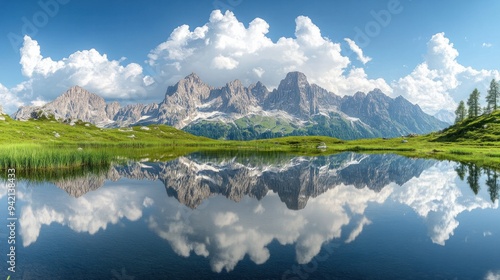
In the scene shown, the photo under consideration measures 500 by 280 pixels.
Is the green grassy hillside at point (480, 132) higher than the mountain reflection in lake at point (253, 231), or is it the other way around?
the green grassy hillside at point (480, 132)

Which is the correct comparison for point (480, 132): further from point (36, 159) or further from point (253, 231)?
point (36, 159)

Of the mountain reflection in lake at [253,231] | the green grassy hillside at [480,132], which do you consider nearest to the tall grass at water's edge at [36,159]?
the mountain reflection in lake at [253,231]

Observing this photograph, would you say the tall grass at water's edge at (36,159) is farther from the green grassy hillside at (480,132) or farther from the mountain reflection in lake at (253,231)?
the green grassy hillside at (480,132)

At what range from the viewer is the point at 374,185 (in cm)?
4878

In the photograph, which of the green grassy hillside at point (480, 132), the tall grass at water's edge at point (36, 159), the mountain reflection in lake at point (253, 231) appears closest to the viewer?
the mountain reflection in lake at point (253, 231)

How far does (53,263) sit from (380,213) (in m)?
27.9

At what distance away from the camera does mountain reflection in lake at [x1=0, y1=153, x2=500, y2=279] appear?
17297mm

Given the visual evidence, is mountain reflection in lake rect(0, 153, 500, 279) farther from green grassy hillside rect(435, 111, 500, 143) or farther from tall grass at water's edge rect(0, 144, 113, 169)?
green grassy hillside rect(435, 111, 500, 143)

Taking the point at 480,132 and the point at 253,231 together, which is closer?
the point at 253,231

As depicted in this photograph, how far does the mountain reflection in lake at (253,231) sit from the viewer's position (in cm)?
1730

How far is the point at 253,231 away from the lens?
24.7 metres

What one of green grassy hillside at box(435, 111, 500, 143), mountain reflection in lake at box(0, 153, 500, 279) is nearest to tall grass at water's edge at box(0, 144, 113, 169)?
mountain reflection in lake at box(0, 153, 500, 279)

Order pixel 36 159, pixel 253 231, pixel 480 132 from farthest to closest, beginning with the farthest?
pixel 480 132 → pixel 36 159 → pixel 253 231

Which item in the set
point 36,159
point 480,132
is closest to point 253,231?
point 36,159
